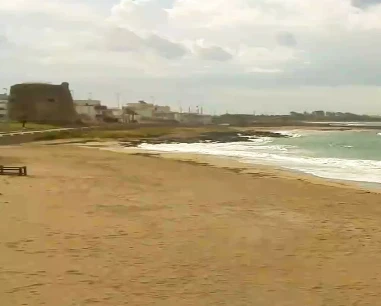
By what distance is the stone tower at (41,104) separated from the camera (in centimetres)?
7700

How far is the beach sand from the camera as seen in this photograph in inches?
228

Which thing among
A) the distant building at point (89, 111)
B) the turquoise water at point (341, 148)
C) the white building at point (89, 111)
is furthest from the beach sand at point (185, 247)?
the white building at point (89, 111)

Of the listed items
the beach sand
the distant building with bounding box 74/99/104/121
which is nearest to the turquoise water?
the beach sand

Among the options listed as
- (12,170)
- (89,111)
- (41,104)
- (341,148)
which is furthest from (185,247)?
(89,111)

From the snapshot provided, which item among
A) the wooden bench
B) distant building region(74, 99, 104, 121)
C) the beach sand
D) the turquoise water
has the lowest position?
the turquoise water

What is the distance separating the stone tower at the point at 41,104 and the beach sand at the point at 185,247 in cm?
6501

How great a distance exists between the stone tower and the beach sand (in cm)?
6501

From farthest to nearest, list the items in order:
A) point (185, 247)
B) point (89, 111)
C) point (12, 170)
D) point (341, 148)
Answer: point (89, 111) → point (341, 148) → point (12, 170) → point (185, 247)

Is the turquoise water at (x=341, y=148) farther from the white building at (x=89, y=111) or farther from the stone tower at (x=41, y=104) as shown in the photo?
the white building at (x=89, y=111)

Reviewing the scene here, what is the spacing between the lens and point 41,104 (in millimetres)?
77812

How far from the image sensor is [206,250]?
25.4ft

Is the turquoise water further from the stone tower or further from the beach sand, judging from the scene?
the stone tower

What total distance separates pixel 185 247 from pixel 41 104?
242ft

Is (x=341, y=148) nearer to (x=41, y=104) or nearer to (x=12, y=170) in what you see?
(x=12, y=170)
